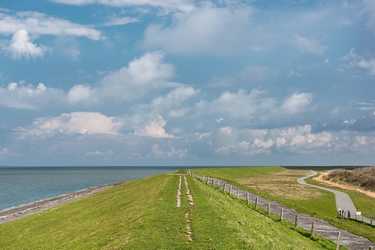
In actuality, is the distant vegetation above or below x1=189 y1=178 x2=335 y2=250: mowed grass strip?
above

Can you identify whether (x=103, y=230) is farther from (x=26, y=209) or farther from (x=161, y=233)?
(x=26, y=209)

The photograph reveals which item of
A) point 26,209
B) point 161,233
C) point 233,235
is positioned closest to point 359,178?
point 26,209

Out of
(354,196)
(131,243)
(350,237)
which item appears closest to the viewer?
(131,243)

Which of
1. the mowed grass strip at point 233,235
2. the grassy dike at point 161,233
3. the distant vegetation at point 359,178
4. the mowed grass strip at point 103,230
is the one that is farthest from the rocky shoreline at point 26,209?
the distant vegetation at point 359,178

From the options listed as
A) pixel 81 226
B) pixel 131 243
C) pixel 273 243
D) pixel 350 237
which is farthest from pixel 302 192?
pixel 131 243

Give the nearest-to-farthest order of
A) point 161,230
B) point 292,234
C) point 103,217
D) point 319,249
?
1. point 161,230
2. point 319,249
3. point 292,234
4. point 103,217

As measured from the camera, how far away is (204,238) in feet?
84.5

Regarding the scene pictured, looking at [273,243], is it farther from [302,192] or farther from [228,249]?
[302,192]

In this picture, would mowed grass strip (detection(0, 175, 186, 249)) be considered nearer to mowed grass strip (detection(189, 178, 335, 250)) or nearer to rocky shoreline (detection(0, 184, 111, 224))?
mowed grass strip (detection(189, 178, 335, 250))

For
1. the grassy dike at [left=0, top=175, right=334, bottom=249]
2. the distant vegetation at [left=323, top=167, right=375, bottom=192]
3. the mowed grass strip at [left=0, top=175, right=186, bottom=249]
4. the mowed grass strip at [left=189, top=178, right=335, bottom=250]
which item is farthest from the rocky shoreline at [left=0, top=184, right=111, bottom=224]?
the distant vegetation at [left=323, top=167, right=375, bottom=192]

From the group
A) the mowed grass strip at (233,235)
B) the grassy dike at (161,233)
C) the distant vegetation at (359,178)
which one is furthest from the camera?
the distant vegetation at (359,178)

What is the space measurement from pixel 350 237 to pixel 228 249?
20.2m

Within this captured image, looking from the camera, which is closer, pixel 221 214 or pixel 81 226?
pixel 221 214

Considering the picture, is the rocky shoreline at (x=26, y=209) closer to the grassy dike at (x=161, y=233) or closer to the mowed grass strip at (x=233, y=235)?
the grassy dike at (x=161, y=233)
